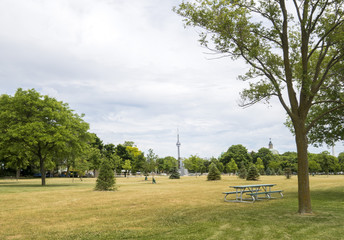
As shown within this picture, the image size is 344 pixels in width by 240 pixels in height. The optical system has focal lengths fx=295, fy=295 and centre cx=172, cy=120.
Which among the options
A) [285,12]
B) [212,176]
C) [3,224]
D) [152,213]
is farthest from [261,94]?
[212,176]

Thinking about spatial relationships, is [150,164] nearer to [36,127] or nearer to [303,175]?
[36,127]

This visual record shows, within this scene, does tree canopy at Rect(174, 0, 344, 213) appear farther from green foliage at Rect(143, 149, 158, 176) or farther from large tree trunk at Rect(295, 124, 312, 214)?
green foliage at Rect(143, 149, 158, 176)

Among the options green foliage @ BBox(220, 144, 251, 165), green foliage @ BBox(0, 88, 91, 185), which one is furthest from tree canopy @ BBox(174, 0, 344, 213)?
green foliage @ BBox(220, 144, 251, 165)

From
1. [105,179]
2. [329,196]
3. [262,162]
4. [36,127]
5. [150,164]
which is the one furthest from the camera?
[262,162]

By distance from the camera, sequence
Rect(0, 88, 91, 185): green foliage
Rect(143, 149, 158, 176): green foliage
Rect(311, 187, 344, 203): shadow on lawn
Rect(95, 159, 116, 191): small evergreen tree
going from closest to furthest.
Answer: Rect(311, 187, 344, 203): shadow on lawn → Rect(95, 159, 116, 191): small evergreen tree → Rect(0, 88, 91, 185): green foliage → Rect(143, 149, 158, 176): green foliage

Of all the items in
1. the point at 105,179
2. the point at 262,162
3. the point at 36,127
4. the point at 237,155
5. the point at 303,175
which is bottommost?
the point at 262,162

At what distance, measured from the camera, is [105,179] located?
26141 millimetres

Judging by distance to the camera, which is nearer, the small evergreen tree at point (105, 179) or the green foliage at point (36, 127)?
the small evergreen tree at point (105, 179)

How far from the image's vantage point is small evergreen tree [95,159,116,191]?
25906 mm

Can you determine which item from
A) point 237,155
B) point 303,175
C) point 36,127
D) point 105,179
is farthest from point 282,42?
point 237,155

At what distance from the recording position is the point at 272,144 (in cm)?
19488

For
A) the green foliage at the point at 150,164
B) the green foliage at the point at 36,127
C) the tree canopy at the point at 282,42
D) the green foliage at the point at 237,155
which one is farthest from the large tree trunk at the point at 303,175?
the green foliage at the point at 237,155

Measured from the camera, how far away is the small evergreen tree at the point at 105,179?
25906mm

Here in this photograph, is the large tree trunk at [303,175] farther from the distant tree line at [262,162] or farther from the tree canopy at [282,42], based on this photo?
the distant tree line at [262,162]
